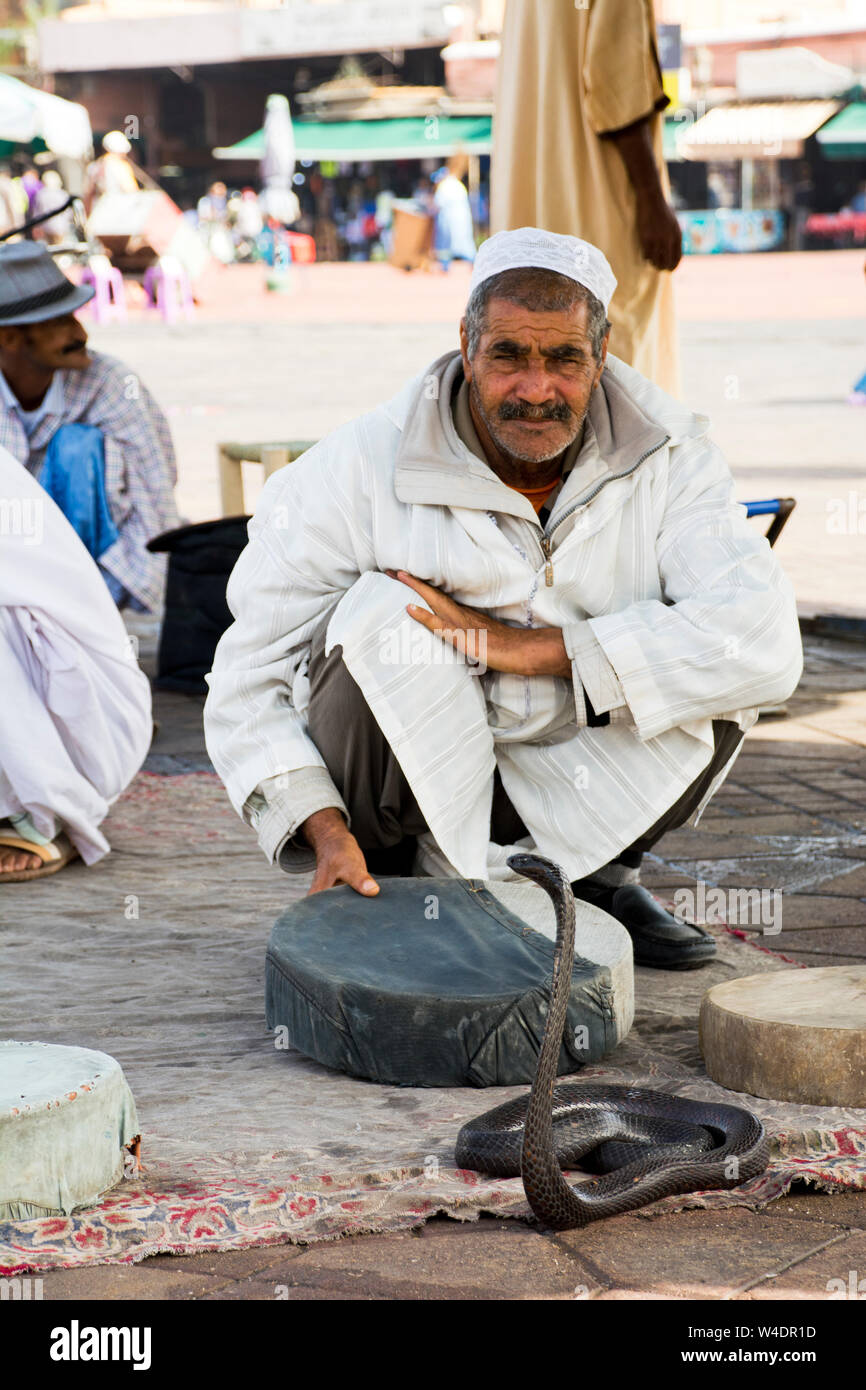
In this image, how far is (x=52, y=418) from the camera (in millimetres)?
4781

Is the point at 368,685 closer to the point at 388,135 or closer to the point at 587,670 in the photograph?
the point at 587,670

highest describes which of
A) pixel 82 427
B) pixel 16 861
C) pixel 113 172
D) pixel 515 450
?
pixel 113 172

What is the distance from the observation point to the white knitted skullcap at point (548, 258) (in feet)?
9.09

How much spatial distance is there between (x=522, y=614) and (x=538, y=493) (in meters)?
0.21

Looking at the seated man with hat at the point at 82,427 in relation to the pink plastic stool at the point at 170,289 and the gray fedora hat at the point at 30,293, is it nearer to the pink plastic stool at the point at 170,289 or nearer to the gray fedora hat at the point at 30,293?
the gray fedora hat at the point at 30,293

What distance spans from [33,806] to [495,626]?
47.2 inches

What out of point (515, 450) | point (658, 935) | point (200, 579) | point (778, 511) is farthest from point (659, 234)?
point (658, 935)

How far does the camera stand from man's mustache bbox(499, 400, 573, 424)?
278cm

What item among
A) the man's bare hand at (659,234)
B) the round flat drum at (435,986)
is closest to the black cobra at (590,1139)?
the round flat drum at (435,986)

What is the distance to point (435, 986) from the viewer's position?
2418mm

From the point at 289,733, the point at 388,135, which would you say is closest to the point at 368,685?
the point at 289,733

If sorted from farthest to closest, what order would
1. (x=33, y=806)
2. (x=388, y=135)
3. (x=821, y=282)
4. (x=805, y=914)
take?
(x=388, y=135), (x=821, y=282), (x=33, y=806), (x=805, y=914)

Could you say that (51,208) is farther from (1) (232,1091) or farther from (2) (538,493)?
(1) (232,1091)

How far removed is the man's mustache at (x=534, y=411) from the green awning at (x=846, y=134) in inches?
1112
